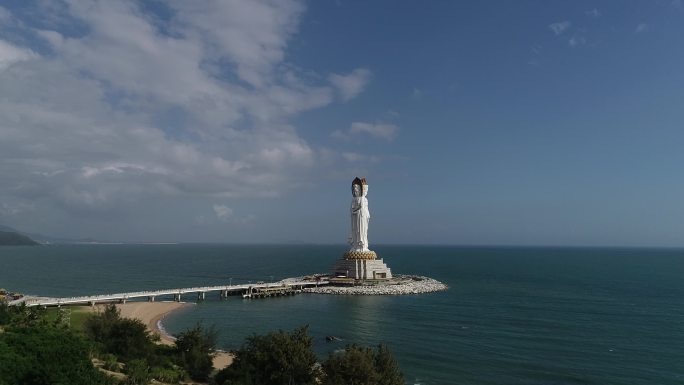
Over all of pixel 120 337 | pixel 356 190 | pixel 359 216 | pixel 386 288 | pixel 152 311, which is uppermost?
pixel 356 190

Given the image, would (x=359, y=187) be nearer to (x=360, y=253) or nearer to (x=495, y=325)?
(x=360, y=253)

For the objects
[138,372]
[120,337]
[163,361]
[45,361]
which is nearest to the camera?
[45,361]

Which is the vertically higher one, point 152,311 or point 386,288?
point 386,288

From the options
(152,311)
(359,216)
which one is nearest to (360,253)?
(359,216)

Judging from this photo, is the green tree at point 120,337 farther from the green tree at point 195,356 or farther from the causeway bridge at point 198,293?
the causeway bridge at point 198,293

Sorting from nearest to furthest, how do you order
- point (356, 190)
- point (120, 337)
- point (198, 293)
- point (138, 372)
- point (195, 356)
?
point (138, 372) < point (195, 356) < point (120, 337) < point (198, 293) < point (356, 190)

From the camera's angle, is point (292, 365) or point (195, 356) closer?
point (292, 365)

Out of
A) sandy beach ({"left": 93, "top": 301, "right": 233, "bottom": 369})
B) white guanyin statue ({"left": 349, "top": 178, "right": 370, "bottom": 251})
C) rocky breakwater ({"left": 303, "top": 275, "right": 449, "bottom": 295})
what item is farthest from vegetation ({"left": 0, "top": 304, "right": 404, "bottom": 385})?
white guanyin statue ({"left": 349, "top": 178, "right": 370, "bottom": 251})

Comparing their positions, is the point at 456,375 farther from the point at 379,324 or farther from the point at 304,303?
the point at 304,303

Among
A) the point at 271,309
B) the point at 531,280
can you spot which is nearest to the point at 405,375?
the point at 271,309
